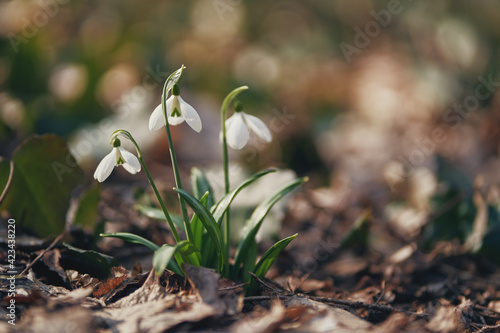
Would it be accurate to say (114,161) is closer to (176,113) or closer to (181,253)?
(176,113)

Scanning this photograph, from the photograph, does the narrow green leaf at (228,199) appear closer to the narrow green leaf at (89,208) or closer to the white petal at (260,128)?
the white petal at (260,128)

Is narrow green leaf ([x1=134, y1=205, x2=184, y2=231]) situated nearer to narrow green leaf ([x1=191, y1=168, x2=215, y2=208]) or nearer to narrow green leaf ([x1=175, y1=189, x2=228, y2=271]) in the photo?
narrow green leaf ([x1=191, y1=168, x2=215, y2=208])

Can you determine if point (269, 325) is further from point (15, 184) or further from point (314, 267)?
point (15, 184)

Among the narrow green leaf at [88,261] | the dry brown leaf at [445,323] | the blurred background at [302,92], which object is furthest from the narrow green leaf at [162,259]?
the blurred background at [302,92]

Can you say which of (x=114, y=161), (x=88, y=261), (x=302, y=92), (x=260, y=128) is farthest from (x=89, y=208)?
(x=302, y=92)

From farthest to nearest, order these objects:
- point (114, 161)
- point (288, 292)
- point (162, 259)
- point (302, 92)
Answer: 1. point (302, 92)
2. point (288, 292)
3. point (114, 161)
4. point (162, 259)

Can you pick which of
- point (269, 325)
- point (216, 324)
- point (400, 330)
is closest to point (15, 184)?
point (216, 324)

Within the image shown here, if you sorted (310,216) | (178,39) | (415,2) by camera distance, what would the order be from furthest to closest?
(178,39) < (415,2) < (310,216)
